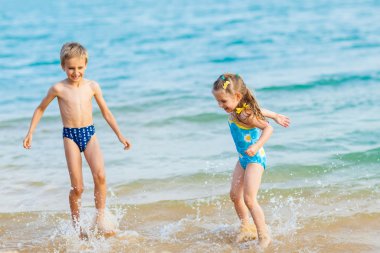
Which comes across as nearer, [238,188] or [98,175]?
[238,188]

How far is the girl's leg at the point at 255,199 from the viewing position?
5.28 m

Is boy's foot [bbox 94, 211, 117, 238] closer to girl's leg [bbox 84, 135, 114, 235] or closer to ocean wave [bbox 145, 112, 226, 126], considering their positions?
girl's leg [bbox 84, 135, 114, 235]

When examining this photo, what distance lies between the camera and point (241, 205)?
561 cm

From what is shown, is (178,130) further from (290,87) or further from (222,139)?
(290,87)

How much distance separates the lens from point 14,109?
481 inches

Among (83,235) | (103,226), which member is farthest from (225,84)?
(83,235)

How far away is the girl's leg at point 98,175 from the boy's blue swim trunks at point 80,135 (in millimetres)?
36

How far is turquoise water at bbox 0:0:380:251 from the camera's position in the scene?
7.20 metres

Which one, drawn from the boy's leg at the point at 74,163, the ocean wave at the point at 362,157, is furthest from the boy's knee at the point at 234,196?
the ocean wave at the point at 362,157

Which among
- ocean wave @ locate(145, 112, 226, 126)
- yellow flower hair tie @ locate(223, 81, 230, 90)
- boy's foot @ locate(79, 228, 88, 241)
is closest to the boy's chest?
boy's foot @ locate(79, 228, 88, 241)

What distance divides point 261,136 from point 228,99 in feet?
1.23

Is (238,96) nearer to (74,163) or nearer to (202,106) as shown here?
(74,163)

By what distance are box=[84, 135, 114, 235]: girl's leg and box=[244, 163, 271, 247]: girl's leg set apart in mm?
1238

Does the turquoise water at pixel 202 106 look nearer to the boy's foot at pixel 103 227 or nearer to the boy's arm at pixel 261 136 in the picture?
the boy's foot at pixel 103 227
